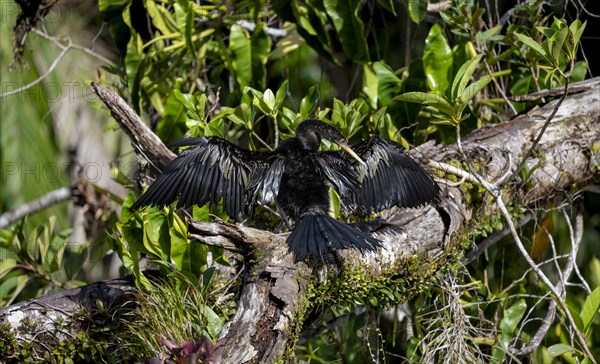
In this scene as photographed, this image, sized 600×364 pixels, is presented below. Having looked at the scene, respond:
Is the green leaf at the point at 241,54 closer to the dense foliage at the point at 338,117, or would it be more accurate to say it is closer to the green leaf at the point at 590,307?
the dense foliage at the point at 338,117

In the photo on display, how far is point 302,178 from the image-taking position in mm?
3322

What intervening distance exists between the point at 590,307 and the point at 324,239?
43.7 inches

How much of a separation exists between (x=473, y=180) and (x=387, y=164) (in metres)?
0.36

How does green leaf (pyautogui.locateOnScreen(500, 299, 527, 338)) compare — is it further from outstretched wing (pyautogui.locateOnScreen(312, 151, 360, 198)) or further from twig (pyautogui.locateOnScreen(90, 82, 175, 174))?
twig (pyautogui.locateOnScreen(90, 82, 175, 174))

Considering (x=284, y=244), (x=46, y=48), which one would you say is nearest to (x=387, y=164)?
(x=284, y=244)

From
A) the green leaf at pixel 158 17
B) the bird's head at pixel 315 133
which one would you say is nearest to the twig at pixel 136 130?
the bird's head at pixel 315 133

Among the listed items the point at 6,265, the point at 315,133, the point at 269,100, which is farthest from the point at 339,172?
the point at 6,265

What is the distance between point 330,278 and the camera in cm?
283

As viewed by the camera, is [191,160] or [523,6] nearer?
[191,160]

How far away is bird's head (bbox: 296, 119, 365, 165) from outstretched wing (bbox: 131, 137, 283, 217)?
20 cm

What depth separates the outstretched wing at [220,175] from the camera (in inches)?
119

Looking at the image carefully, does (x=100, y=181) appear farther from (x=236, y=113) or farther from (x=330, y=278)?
(x=330, y=278)

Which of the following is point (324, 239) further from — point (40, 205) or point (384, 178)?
point (40, 205)

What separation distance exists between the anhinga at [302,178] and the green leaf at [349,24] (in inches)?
28.8
